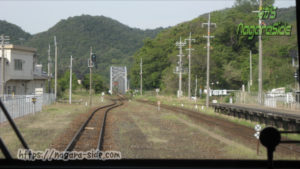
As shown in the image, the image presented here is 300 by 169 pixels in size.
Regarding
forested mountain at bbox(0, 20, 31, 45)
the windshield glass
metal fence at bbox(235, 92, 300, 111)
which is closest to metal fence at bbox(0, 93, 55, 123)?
the windshield glass

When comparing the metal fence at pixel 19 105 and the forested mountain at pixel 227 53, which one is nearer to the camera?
the metal fence at pixel 19 105

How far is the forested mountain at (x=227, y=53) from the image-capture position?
22.6m

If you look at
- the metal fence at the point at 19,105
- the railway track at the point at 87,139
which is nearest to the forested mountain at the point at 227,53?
the railway track at the point at 87,139

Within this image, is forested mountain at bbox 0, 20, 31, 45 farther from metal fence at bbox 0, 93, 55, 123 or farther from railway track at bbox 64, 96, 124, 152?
metal fence at bbox 0, 93, 55, 123

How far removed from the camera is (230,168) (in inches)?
130

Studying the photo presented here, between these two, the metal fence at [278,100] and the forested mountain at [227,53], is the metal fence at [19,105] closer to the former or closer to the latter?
the forested mountain at [227,53]

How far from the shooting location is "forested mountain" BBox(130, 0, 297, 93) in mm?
22553

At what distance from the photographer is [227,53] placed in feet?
153

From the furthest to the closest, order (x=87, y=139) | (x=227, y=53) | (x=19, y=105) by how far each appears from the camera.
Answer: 1. (x=227, y=53)
2. (x=19, y=105)
3. (x=87, y=139)

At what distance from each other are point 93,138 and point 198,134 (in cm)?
474

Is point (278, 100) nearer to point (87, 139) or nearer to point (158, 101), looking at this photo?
Result: point (158, 101)

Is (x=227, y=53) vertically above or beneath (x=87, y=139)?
above

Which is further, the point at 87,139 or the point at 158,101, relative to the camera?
the point at 158,101

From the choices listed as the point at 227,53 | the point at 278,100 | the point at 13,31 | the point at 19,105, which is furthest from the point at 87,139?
the point at 227,53
